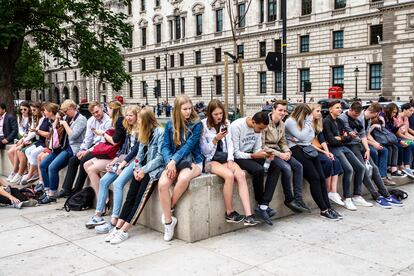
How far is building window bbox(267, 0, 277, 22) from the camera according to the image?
52.8 meters

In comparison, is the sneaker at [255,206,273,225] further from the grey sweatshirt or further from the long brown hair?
the long brown hair

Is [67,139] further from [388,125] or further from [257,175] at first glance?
[388,125]

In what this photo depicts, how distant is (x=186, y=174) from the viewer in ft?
18.4

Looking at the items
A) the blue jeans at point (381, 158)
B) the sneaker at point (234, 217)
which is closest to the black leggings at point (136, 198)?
the sneaker at point (234, 217)

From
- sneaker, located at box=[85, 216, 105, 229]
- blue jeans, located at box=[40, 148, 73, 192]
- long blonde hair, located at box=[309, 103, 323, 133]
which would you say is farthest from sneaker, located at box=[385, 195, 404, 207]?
blue jeans, located at box=[40, 148, 73, 192]

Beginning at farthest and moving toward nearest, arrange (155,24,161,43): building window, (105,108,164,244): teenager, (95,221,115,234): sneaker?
(155,24,161,43): building window < (95,221,115,234): sneaker < (105,108,164,244): teenager

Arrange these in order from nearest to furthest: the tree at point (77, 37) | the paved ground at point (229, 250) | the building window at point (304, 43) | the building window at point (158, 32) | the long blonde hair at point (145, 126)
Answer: the paved ground at point (229, 250), the long blonde hair at point (145, 126), the tree at point (77, 37), the building window at point (304, 43), the building window at point (158, 32)

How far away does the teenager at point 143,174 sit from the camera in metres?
5.78

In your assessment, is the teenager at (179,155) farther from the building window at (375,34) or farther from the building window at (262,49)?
the building window at (262,49)

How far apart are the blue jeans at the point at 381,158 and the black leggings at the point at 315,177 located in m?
2.00

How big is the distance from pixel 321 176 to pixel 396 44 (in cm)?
3852

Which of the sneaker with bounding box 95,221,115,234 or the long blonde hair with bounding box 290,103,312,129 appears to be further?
the long blonde hair with bounding box 290,103,312,129

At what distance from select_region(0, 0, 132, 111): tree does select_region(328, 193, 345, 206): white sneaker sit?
1219 centimetres

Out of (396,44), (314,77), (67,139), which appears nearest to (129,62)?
(314,77)
